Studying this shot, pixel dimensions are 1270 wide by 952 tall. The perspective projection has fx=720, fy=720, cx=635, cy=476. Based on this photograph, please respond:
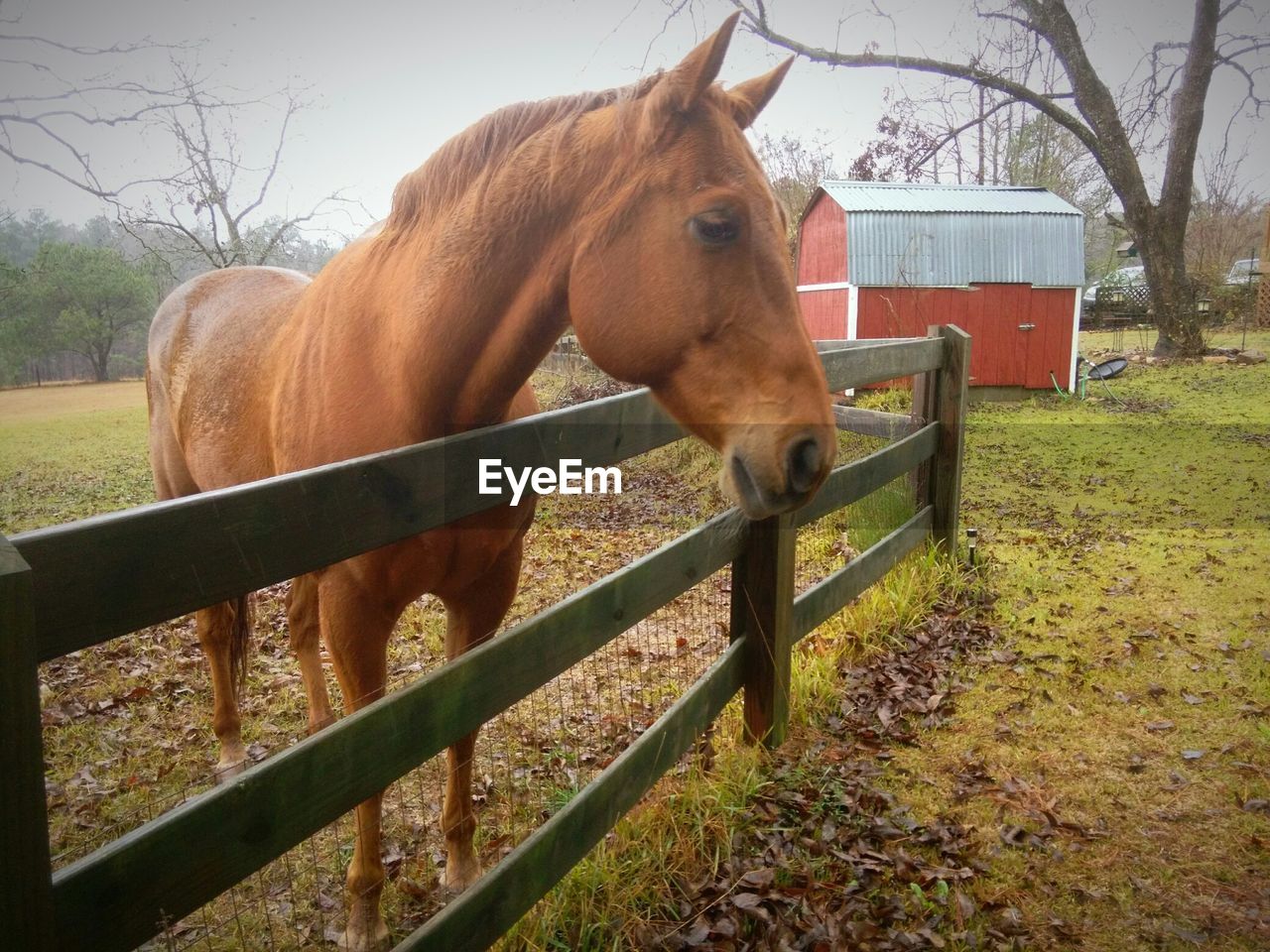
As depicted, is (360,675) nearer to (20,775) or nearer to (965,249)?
(20,775)

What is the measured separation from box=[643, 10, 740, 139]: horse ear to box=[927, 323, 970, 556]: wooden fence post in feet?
13.0

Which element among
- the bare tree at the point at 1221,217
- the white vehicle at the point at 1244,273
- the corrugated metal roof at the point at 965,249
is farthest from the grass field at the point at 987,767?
the white vehicle at the point at 1244,273

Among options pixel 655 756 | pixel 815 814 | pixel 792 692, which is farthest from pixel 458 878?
pixel 792 692

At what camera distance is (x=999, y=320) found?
1431 centimetres

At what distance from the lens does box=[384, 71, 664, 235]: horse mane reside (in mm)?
1983

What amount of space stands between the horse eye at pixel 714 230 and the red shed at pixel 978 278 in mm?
13181

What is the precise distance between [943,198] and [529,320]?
51.1 feet

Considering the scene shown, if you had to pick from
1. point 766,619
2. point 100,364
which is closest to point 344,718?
point 766,619

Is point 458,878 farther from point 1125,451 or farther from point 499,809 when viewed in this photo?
point 1125,451

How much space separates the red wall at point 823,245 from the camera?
14.5 metres

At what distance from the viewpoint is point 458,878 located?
2.57 metres

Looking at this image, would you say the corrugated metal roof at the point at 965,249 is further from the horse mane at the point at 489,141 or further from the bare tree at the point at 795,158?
the horse mane at the point at 489,141

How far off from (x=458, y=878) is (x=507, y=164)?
2382mm

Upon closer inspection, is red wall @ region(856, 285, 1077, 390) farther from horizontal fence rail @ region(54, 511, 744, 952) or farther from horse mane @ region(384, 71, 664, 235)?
horizontal fence rail @ region(54, 511, 744, 952)
